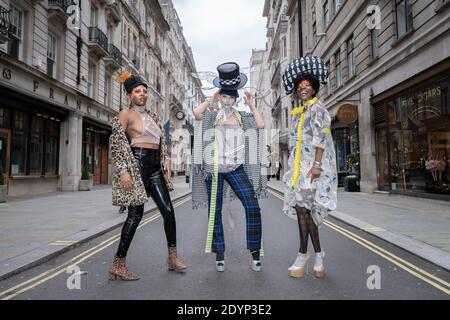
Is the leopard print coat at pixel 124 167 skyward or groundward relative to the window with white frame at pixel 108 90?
groundward

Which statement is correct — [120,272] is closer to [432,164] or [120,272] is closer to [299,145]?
[299,145]

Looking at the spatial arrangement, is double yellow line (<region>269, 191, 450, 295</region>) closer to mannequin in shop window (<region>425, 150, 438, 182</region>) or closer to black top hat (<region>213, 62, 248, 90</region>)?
black top hat (<region>213, 62, 248, 90</region>)

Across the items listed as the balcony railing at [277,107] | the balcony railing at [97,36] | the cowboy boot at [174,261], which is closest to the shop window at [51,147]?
the balcony railing at [97,36]

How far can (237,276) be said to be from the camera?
348cm

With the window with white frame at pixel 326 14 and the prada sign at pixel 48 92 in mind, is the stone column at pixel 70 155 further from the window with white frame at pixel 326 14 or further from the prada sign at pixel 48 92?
the window with white frame at pixel 326 14

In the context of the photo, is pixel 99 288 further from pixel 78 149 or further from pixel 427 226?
pixel 78 149

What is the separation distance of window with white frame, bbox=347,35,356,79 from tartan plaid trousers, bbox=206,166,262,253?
49.3 feet

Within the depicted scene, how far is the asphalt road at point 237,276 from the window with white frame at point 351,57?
1381 cm

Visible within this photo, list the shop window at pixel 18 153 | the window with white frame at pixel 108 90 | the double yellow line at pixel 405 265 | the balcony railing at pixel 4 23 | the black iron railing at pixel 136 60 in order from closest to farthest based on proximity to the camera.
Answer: the double yellow line at pixel 405 265 < the balcony railing at pixel 4 23 < the shop window at pixel 18 153 < the window with white frame at pixel 108 90 < the black iron railing at pixel 136 60

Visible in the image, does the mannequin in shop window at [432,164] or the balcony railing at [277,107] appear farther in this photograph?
the balcony railing at [277,107]

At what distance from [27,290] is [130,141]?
1654mm

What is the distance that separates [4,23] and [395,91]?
13.6m

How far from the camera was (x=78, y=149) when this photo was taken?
17656 mm

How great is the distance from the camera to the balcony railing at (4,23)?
1104 cm
